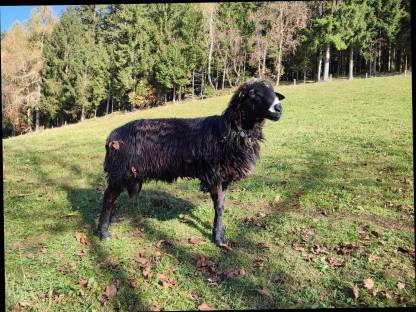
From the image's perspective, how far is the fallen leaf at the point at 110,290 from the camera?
3.85 metres

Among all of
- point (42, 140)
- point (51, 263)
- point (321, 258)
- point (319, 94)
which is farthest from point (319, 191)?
point (319, 94)

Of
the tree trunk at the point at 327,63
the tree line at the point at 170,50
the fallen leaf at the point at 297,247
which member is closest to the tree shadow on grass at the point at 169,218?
the fallen leaf at the point at 297,247

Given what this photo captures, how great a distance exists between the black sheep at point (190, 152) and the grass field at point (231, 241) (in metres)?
0.61

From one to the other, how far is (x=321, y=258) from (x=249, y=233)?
1.13m

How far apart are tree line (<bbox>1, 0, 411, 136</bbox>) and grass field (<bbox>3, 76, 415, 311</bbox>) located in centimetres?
311

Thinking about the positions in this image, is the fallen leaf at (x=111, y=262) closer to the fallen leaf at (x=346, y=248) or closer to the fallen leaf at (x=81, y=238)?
the fallen leaf at (x=81, y=238)

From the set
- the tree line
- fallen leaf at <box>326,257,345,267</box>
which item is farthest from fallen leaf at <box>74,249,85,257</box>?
the tree line

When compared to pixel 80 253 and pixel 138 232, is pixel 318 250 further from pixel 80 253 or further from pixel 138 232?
pixel 80 253

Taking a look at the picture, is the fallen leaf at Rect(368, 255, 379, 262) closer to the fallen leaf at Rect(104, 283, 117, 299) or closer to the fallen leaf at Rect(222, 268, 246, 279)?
the fallen leaf at Rect(222, 268, 246, 279)

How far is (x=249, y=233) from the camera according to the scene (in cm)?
Result: 529

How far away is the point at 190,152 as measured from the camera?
5.05m

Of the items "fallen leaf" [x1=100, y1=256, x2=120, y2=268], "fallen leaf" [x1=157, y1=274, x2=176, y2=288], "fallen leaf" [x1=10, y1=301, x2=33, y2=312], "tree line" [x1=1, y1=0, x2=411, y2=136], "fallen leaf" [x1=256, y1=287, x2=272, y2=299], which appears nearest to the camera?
"fallen leaf" [x1=10, y1=301, x2=33, y2=312]

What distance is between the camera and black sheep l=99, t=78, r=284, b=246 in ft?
15.9

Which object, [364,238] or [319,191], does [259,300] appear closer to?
[364,238]
